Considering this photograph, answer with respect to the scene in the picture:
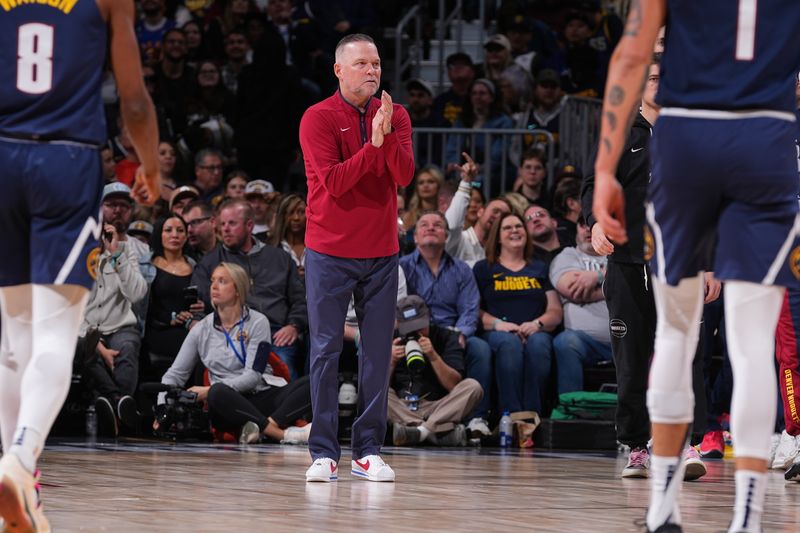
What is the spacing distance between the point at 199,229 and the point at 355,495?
19.1 feet

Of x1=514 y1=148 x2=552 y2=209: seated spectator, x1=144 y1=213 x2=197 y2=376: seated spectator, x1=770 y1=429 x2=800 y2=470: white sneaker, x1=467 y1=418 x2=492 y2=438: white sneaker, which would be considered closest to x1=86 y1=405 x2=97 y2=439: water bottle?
x1=144 y1=213 x2=197 y2=376: seated spectator

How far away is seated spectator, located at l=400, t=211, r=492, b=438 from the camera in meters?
10.3

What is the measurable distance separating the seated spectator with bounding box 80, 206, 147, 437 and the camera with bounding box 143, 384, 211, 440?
13.9 inches

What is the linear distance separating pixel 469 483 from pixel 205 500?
1553 mm

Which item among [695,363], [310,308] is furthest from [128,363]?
[695,363]

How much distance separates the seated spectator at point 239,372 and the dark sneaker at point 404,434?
2.05ft

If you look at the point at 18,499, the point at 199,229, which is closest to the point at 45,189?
the point at 18,499

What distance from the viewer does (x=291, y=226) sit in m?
11.1

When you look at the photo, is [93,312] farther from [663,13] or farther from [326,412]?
[663,13]

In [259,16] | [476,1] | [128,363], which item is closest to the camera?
[128,363]

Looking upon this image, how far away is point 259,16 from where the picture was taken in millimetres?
15086

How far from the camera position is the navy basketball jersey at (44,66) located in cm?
Result: 410

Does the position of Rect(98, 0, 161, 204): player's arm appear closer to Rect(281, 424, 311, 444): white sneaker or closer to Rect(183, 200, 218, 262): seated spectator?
Rect(281, 424, 311, 444): white sneaker

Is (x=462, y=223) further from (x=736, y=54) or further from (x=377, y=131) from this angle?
(x=736, y=54)
